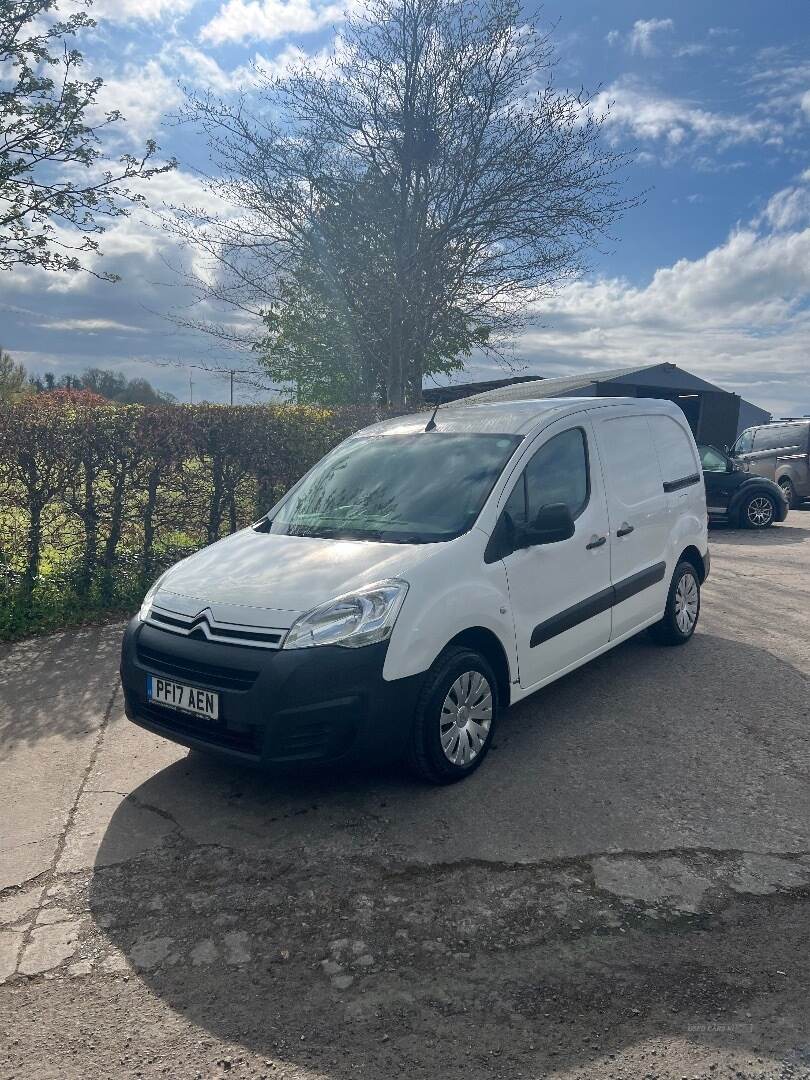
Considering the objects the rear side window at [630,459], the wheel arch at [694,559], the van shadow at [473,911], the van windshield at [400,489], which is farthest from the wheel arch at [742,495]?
the van windshield at [400,489]

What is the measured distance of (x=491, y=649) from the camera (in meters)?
3.87

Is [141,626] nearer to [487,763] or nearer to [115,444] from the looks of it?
[487,763]

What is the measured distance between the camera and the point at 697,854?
309cm

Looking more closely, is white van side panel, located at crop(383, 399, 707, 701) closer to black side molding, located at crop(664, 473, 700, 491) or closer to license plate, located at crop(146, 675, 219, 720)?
black side molding, located at crop(664, 473, 700, 491)

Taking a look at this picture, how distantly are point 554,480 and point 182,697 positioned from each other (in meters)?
2.37

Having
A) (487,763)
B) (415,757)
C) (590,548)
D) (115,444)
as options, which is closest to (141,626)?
(415,757)

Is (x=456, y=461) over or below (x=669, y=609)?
A: over

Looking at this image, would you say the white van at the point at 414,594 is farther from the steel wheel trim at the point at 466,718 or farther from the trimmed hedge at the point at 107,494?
the trimmed hedge at the point at 107,494

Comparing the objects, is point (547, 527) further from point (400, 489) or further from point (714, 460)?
point (714, 460)

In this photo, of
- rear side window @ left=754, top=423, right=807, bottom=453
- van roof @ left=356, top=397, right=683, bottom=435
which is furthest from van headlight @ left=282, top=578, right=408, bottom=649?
rear side window @ left=754, top=423, right=807, bottom=453

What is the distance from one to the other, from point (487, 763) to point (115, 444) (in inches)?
188

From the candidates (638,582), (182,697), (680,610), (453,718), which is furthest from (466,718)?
(680,610)

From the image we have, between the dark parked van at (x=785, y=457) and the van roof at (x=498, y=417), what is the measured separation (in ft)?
44.2

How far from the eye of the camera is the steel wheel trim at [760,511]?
1373 cm
